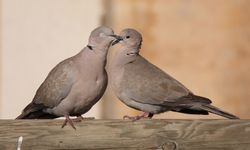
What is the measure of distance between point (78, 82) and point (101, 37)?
0.84 feet

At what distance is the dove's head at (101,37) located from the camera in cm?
416

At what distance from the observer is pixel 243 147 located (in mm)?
3689

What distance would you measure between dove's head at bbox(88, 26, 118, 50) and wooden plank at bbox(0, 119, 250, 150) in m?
0.67

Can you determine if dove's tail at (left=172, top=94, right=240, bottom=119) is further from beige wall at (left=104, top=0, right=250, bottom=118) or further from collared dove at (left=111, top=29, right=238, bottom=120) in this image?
beige wall at (left=104, top=0, right=250, bottom=118)

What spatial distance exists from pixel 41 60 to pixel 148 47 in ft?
3.50

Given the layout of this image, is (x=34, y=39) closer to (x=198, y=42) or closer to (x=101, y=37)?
(x=198, y=42)

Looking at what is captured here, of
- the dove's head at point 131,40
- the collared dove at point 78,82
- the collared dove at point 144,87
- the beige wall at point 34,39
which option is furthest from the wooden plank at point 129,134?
the beige wall at point 34,39

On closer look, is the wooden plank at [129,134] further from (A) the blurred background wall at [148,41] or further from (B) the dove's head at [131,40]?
(A) the blurred background wall at [148,41]

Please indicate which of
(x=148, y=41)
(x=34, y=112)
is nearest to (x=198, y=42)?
(x=148, y=41)

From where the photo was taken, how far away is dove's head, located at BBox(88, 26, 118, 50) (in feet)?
13.6

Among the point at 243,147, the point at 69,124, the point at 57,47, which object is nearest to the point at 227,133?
the point at 243,147

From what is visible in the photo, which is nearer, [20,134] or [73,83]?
[20,134]

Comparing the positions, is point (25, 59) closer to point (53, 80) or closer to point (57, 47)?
point (57, 47)

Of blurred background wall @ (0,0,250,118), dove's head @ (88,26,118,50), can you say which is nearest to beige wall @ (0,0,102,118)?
blurred background wall @ (0,0,250,118)
